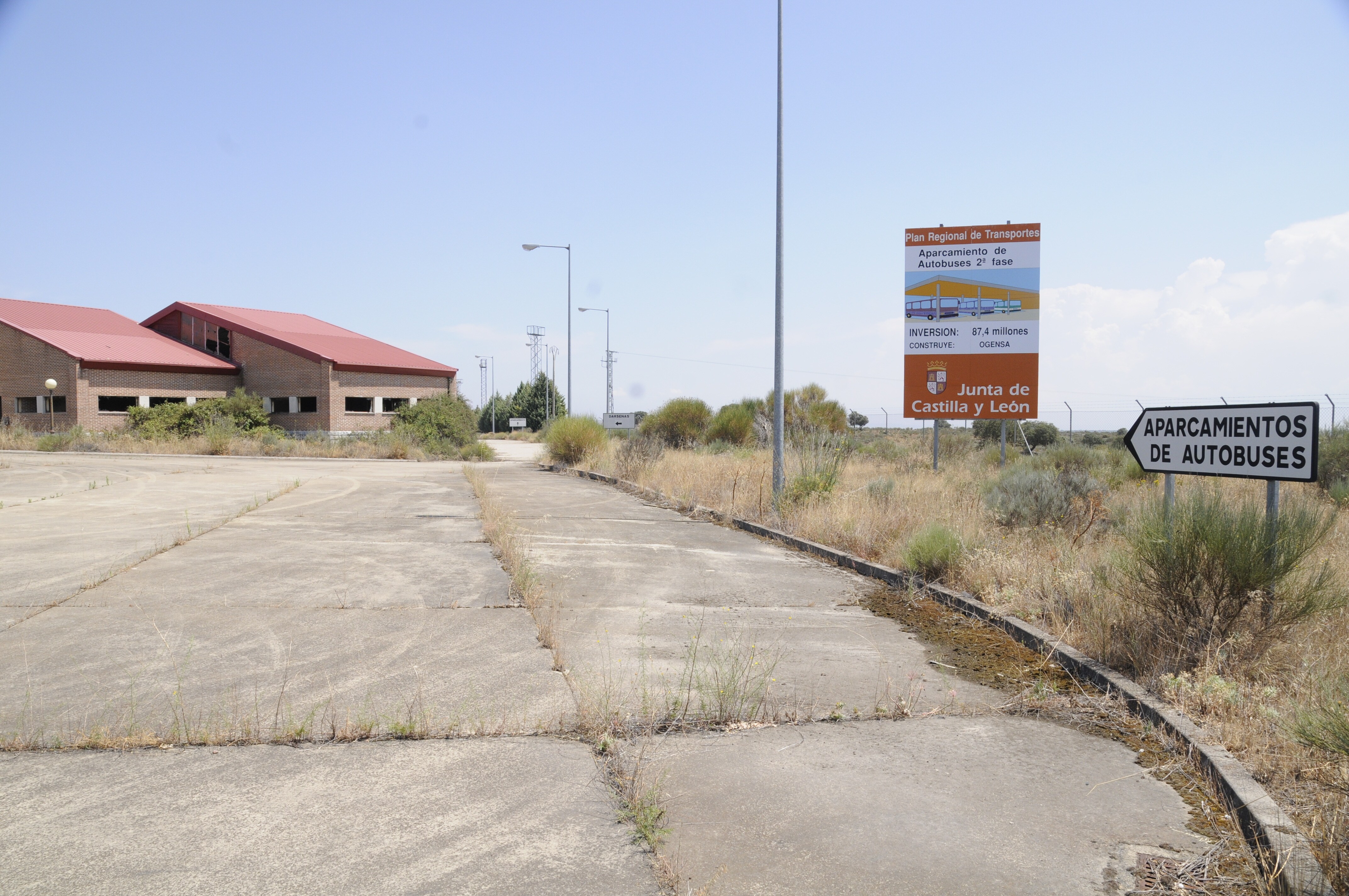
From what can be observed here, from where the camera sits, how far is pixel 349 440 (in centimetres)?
3769

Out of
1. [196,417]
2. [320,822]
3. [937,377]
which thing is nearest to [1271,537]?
[320,822]

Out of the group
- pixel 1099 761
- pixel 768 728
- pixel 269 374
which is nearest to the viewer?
pixel 1099 761

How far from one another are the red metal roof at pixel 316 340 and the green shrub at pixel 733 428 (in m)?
20.0

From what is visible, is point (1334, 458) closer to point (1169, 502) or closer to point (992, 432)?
point (1169, 502)

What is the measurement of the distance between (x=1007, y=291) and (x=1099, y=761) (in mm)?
14313

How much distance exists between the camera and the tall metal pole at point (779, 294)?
1355 cm

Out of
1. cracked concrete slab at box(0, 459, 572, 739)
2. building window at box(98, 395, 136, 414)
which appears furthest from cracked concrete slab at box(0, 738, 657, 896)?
building window at box(98, 395, 136, 414)

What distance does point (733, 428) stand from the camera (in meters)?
31.0

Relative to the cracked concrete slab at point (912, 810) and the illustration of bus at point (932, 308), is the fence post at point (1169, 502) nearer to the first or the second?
the cracked concrete slab at point (912, 810)

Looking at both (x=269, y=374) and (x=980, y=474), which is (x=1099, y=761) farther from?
(x=269, y=374)

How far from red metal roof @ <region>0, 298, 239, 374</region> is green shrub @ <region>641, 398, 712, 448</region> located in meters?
24.3

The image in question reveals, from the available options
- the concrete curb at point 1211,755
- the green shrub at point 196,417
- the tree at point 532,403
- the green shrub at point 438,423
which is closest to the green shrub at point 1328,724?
the concrete curb at point 1211,755

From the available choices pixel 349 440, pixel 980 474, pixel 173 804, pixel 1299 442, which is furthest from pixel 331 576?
pixel 349 440

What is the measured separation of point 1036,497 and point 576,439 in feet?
58.3
